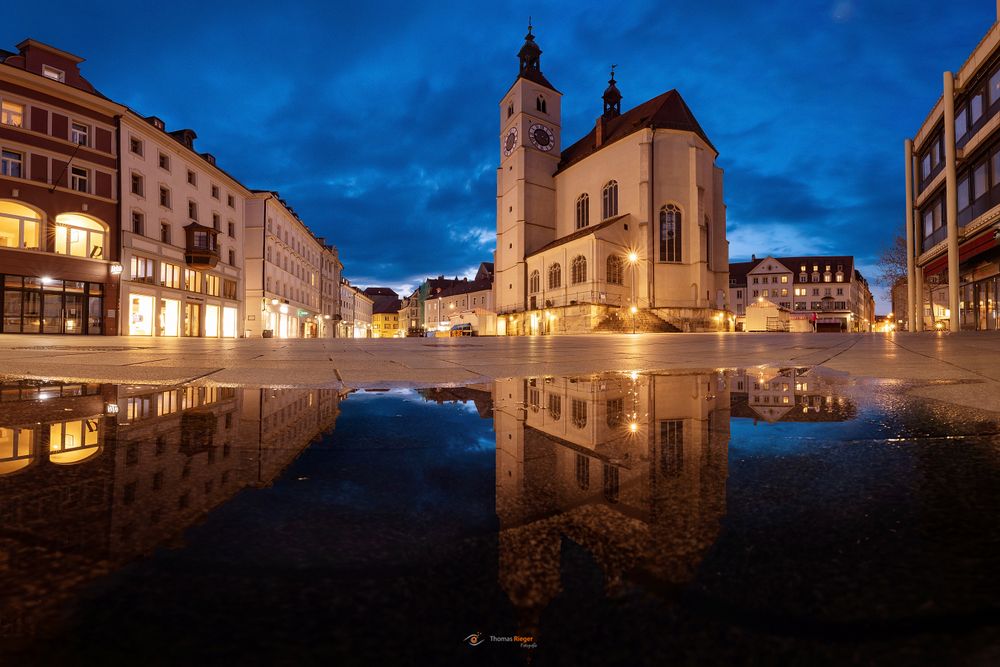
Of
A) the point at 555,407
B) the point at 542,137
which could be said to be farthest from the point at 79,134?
the point at 542,137

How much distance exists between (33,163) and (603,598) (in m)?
32.6

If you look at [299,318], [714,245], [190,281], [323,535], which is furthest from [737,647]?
[299,318]

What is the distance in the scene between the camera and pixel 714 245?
41250 mm

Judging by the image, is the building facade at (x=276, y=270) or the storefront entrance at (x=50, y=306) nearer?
the storefront entrance at (x=50, y=306)

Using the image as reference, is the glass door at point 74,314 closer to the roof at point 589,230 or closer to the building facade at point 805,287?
the roof at point 589,230

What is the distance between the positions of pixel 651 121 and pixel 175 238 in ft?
117

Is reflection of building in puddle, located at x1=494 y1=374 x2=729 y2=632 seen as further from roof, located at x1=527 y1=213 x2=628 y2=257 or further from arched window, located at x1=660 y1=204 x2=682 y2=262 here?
arched window, located at x1=660 y1=204 x2=682 y2=262

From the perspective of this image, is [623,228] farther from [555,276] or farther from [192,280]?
[192,280]

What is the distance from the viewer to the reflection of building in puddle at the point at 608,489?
0.76 meters

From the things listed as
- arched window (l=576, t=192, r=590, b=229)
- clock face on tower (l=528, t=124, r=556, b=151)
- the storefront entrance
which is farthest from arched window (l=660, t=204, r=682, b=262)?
the storefront entrance

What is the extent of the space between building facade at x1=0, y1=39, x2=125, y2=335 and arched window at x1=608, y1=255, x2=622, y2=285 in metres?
31.3

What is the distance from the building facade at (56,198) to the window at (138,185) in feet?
4.05

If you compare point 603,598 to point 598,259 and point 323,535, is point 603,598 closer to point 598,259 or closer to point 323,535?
point 323,535

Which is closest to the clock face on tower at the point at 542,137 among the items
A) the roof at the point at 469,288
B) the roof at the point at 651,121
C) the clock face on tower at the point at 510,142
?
the clock face on tower at the point at 510,142
